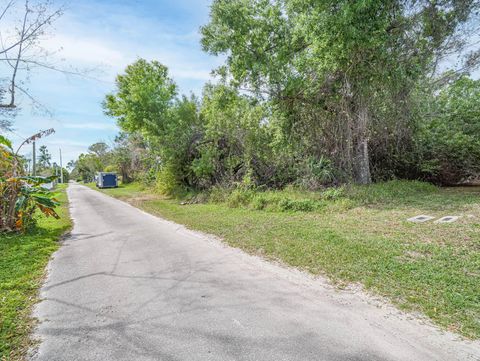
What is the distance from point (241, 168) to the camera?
12430mm

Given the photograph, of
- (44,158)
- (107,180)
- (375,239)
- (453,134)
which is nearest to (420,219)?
(375,239)

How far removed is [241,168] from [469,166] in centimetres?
956

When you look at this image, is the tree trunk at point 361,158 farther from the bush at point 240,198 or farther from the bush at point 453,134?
the bush at point 240,198

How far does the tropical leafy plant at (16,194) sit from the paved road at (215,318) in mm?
3678

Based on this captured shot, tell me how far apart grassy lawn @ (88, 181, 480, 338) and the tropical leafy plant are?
3.91 m

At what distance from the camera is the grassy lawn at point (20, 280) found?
2625 mm

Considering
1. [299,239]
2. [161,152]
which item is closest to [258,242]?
[299,239]

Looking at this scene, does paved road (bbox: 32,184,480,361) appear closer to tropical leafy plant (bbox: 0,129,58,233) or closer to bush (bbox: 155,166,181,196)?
tropical leafy plant (bbox: 0,129,58,233)

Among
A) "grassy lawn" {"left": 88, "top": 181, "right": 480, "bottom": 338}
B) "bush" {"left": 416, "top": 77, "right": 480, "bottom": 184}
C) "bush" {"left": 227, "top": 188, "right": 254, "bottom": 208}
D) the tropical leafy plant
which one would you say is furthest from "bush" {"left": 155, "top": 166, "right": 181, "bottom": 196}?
"bush" {"left": 416, "top": 77, "right": 480, "bottom": 184}

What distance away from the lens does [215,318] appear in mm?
2848

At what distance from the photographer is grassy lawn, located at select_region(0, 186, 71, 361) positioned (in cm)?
262

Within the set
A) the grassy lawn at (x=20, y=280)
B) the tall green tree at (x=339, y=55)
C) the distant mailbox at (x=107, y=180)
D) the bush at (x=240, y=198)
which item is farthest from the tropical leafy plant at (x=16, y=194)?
the distant mailbox at (x=107, y=180)

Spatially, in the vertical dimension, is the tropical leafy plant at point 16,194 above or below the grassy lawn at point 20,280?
above

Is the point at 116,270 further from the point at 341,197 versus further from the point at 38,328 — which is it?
the point at 341,197
